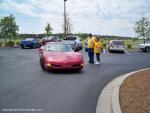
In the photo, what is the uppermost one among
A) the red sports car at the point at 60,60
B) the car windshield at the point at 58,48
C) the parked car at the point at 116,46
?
the car windshield at the point at 58,48

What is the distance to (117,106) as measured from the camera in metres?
8.20

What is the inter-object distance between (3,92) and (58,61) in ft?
19.6

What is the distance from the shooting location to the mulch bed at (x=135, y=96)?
796 centimetres

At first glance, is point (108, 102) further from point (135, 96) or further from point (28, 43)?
point (28, 43)

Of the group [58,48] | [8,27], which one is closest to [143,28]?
[8,27]

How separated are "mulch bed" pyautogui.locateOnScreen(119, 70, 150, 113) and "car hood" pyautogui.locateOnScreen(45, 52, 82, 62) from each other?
460 centimetres

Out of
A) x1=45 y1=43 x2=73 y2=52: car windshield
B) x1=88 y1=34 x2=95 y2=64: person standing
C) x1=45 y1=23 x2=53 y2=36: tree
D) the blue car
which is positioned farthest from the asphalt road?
x1=45 y1=23 x2=53 y2=36: tree

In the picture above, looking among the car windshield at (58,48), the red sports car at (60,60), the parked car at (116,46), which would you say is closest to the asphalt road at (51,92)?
the red sports car at (60,60)

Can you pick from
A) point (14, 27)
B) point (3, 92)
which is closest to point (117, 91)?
point (3, 92)

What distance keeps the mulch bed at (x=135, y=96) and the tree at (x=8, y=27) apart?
149 feet

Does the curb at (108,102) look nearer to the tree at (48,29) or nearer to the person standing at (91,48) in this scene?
the person standing at (91,48)

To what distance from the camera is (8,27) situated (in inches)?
2205

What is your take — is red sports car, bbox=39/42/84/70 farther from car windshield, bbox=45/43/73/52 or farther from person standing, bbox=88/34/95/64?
person standing, bbox=88/34/95/64

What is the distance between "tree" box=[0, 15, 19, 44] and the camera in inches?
2191
